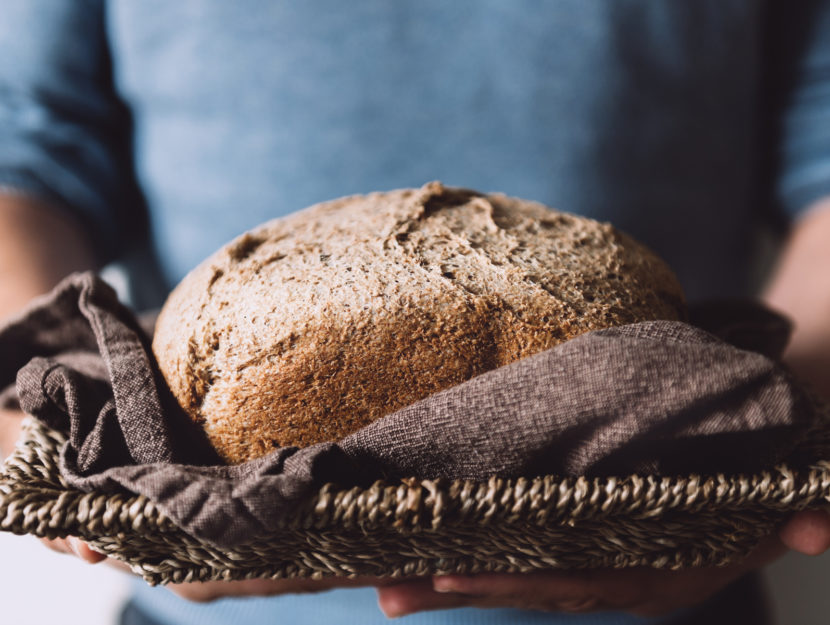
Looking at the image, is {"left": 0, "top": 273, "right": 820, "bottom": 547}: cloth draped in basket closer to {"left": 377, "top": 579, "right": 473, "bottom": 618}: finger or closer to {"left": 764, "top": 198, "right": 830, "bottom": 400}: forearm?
{"left": 377, "top": 579, "right": 473, "bottom": 618}: finger

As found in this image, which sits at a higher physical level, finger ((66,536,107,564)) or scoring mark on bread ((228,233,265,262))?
scoring mark on bread ((228,233,265,262))

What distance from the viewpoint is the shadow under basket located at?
0.50 metres

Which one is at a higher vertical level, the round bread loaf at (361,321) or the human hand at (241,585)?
the round bread loaf at (361,321)

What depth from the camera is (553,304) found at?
61 centimetres

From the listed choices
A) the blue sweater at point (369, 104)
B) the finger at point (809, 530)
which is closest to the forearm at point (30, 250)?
the blue sweater at point (369, 104)

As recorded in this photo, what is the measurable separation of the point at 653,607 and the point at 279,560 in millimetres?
450

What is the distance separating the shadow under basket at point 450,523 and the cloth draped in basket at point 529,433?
0.02 m

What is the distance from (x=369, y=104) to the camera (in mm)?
1013

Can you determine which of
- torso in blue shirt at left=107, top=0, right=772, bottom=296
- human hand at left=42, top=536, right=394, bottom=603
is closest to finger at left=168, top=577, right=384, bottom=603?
human hand at left=42, top=536, right=394, bottom=603

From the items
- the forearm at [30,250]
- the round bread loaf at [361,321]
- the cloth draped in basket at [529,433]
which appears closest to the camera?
the cloth draped in basket at [529,433]

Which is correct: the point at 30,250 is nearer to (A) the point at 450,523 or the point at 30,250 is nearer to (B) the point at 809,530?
(A) the point at 450,523

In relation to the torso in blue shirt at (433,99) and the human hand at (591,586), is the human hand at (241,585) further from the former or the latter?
the torso in blue shirt at (433,99)

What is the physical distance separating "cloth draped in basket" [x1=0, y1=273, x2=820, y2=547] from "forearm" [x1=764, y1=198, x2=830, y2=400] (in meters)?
0.46

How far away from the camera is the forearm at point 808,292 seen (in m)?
0.95
